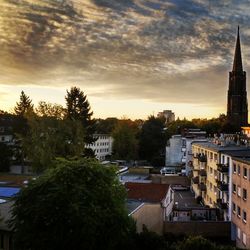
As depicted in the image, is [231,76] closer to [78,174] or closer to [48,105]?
[48,105]

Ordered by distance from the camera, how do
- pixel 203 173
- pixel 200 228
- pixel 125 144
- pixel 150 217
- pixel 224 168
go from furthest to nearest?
pixel 125 144 < pixel 203 173 < pixel 224 168 < pixel 200 228 < pixel 150 217

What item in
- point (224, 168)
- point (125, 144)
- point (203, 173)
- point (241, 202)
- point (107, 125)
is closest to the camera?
point (241, 202)

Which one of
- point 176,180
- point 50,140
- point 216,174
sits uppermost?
point 50,140

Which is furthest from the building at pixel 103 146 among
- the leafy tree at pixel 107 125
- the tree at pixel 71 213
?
the tree at pixel 71 213

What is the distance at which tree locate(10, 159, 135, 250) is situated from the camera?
68.1 feet

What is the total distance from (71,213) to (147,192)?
17348 mm

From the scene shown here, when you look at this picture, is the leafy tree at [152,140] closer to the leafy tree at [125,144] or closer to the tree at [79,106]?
the leafy tree at [125,144]

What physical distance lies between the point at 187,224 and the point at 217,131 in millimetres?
73435

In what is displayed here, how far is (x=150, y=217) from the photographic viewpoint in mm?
33094

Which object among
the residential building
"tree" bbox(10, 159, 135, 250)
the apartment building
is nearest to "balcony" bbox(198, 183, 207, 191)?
the apartment building

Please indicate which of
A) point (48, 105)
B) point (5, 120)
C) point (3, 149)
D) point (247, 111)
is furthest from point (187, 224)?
point (247, 111)

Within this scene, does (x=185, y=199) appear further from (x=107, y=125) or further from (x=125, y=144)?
(x=107, y=125)

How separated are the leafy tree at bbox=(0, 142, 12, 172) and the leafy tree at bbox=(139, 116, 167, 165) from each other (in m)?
34.2

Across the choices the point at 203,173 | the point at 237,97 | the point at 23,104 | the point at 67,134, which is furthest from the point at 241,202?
the point at 237,97
